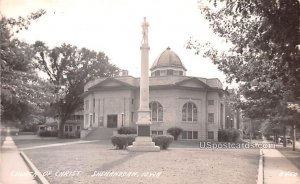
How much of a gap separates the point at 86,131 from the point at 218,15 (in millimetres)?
31292

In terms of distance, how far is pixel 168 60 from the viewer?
50.4m

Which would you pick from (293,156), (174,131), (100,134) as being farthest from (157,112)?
(293,156)

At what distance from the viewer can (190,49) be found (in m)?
17.3

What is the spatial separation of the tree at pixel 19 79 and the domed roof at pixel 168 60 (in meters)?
25.5

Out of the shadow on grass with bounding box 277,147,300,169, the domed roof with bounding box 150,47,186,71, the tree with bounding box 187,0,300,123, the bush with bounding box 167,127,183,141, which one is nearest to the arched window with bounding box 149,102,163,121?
the bush with bounding box 167,127,183,141

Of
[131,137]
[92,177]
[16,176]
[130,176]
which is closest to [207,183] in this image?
[130,176]

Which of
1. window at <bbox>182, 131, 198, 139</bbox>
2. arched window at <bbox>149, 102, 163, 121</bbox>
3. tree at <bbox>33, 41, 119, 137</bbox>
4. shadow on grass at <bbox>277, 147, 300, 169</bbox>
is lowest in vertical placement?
shadow on grass at <bbox>277, 147, 300, 169</bbox>

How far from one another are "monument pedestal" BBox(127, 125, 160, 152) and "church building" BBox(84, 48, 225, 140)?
17.5 m

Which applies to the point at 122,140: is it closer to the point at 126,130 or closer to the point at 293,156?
the point at 293,156

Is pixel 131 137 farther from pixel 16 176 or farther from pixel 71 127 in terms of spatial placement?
pixel 71 127

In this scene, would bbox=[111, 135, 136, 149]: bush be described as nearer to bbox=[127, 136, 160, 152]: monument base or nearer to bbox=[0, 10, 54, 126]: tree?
bbox=[127, 136, 160, 152]: monument base

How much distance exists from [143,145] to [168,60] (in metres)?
28.4

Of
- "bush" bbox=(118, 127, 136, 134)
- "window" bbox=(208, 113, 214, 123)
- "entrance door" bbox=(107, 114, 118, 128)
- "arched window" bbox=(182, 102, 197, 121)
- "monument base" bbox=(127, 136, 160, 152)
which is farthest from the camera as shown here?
"entrance door" bbox=(107, 114, 118, 128)

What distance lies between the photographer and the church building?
42.1 metres
